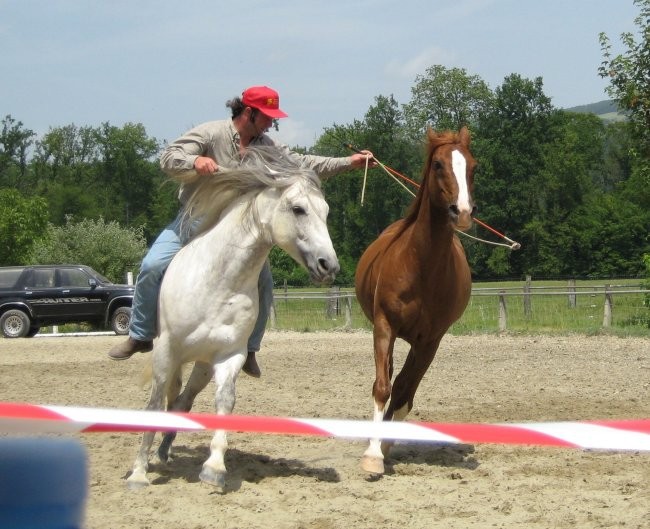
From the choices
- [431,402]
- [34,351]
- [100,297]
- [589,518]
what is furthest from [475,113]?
[589,518]

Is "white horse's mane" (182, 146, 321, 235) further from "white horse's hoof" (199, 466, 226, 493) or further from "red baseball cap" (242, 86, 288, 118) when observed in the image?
"white horse's hoof" (199, 466, 226, 493)

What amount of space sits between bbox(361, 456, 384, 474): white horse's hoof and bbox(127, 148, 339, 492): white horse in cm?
109

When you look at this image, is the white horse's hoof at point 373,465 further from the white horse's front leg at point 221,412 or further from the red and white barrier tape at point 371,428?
the red and white barrier tape at point 371,428

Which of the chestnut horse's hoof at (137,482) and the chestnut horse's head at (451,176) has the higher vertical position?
the chestnut horse's head at (451,176)

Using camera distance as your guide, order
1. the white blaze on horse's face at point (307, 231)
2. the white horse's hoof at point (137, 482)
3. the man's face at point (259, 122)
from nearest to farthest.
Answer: the white blaze on horse's face at point (307, 231) → the white horse's hoof at point (137, 482) → the man's face at point (259, 122)

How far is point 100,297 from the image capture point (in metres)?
22.6

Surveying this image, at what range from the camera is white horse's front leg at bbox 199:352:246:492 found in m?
5.45

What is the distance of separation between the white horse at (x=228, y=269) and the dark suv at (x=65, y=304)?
17.0m

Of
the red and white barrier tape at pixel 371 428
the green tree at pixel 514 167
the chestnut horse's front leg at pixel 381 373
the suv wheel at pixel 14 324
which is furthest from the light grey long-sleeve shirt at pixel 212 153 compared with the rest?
the green tree at pixel 514 167

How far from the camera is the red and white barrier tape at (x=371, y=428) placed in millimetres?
2857

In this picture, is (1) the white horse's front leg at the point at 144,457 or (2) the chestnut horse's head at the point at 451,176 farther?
(2) the chestnut horse's head at the point at 451,176

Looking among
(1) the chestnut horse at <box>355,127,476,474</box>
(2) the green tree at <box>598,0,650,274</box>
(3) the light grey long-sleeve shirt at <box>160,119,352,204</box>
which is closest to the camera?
(3) the light grey long-sleeve shirt at <box>160,119,352,204</box>

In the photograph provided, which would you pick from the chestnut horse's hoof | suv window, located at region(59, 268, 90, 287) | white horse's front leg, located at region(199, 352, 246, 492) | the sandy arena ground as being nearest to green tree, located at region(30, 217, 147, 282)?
suv window, located at region(59, 268, 90, 287)

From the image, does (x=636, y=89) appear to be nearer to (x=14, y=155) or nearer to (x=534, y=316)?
(x=534, y=316)
